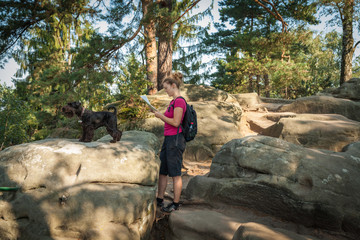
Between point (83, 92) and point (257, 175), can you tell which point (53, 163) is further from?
point (83, 92)

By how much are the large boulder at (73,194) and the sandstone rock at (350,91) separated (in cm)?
1374

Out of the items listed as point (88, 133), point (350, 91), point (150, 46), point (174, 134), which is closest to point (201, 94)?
point (150, 46)

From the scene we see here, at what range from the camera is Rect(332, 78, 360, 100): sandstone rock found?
40.4 ft

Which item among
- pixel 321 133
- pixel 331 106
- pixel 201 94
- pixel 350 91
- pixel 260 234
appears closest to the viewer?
pixel 260 234

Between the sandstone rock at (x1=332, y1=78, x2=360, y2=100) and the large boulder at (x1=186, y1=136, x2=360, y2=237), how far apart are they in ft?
34.1

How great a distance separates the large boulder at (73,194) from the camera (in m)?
2.62

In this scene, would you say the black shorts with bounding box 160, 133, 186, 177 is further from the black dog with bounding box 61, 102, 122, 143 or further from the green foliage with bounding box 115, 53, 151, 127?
the green foliage with bounding box 115, 53, 151, 127

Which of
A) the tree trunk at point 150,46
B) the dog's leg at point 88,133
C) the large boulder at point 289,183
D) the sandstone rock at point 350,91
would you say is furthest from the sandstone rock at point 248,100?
the dog's leg at point 88,133

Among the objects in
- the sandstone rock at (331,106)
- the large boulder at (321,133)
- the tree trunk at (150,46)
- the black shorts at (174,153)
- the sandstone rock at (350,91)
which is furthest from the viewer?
the sandstone rock at (350,91)

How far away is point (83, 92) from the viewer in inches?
361

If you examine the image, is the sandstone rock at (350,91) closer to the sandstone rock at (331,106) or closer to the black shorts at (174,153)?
the sandstone rock at (331,106)

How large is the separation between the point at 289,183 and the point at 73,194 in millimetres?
3097

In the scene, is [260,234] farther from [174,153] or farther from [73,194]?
[73,194]

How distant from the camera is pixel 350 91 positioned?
12430mm
